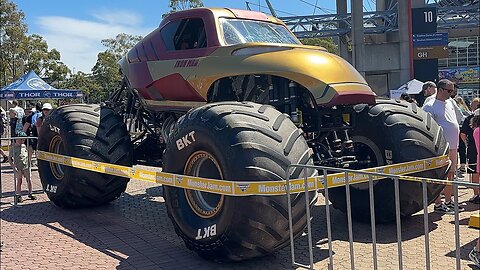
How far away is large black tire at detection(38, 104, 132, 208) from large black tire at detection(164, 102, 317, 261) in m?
2.48

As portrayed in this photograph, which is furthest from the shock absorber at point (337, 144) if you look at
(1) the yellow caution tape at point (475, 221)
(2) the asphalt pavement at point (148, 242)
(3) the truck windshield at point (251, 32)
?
(1) the yellow caution tape at point (475, 221)

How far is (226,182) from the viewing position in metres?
4.68

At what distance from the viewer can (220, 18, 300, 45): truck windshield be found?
6.48 m

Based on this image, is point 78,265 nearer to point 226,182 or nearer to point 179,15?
point 226,182

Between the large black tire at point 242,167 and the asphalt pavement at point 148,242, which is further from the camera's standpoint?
the asphalt pavement at point 148,242

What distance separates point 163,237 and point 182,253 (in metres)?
0.78

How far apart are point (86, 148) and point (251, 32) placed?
2759 millimetres

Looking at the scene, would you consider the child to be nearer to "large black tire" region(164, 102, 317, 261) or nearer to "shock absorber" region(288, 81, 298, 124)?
"large black tire" region(164, 102, 317, 261)

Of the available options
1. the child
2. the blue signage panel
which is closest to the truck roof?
the child

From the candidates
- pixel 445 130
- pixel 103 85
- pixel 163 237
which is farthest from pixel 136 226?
pixel 103 85

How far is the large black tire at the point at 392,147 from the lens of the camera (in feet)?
20.0

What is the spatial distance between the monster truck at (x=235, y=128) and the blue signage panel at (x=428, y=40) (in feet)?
91.2

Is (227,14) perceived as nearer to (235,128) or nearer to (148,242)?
(235,128)

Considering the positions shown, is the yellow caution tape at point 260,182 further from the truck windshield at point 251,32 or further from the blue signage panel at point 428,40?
the blue signage panel at point 428,40
